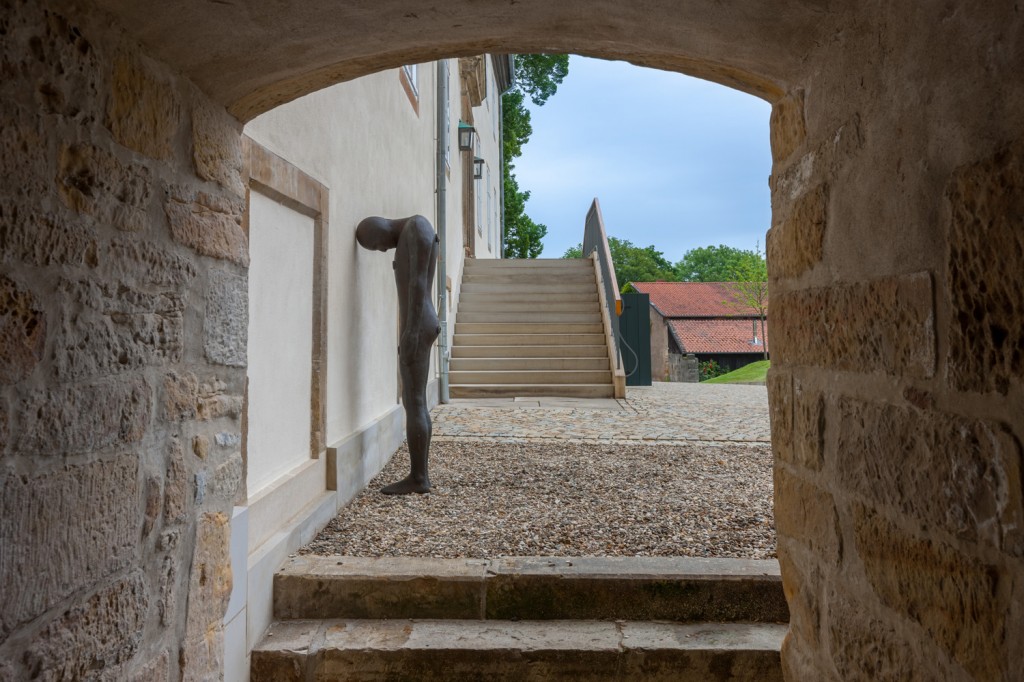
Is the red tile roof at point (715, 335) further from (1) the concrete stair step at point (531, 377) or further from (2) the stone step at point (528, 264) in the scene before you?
(1) the concrete stair step at point (531, 377)

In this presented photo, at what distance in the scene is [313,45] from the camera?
4.96 feet

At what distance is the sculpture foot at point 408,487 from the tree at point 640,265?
43736mm

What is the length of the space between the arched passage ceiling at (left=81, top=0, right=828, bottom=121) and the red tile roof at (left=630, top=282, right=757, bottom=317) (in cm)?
2850

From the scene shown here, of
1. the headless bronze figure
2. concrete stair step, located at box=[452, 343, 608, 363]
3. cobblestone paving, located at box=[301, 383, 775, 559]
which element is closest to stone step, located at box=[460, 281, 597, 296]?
concrete stair step, located at box=[452, 343, 608, 363]

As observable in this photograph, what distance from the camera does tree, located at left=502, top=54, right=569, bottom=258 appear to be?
1922 centimetres

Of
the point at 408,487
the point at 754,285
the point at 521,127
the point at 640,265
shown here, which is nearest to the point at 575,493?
the point at 408,487

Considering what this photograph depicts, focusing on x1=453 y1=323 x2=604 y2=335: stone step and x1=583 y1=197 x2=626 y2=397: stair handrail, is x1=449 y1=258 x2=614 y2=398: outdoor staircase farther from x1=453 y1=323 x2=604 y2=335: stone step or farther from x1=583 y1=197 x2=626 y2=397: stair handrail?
x1=583 y1=197 x2=626 y2=397: stair handrail

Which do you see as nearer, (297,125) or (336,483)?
(297,125)

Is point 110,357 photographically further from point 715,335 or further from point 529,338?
point 715,335

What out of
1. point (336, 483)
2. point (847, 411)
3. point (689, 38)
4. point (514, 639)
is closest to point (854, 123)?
point (689, 38)

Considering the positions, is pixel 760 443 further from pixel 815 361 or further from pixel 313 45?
pixel 313 45

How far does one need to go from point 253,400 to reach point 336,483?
1.08 meters

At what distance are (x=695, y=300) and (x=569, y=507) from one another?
2889 cm

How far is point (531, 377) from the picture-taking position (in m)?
8.54
